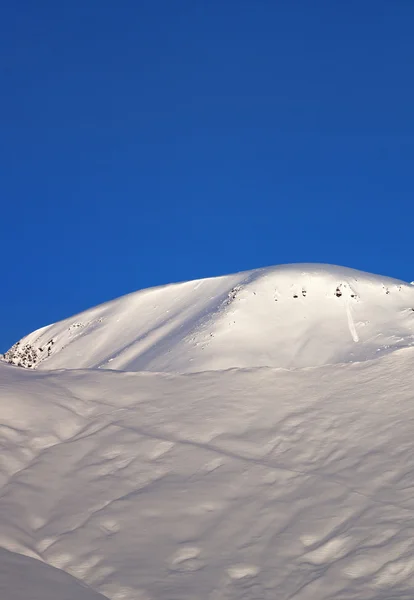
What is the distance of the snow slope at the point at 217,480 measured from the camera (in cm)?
727

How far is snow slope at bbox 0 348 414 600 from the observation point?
23.9 feet

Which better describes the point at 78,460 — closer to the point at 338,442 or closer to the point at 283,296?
the point at 338,442

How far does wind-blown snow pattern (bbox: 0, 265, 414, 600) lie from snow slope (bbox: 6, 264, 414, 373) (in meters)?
10.6

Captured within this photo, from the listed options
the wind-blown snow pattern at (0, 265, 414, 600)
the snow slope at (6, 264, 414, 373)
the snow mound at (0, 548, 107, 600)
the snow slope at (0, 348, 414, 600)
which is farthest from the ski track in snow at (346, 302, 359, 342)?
the snow mound at (0, 548, 107, 600)

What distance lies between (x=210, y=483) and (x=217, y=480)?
0.12 m

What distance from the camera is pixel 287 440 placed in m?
10.5

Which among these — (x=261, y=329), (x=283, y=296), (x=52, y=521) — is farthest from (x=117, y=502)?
(x=283, y=296)

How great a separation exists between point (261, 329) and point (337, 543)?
1997 centimetres

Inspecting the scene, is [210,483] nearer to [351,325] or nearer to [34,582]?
[34,582]

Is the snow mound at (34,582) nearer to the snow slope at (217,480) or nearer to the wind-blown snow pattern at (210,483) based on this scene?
the wind-blown snow pattern at (210,483)

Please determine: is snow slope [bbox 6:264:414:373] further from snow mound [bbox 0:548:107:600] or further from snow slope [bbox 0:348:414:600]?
snow mound [bbox 0:548:107:600]

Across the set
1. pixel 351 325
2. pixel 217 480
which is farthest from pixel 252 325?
pixel 217 480

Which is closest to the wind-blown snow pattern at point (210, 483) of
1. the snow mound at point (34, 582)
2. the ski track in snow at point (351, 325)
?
the snow mound at point (34, 582)

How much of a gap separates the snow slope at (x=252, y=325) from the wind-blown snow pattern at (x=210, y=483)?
34.9 feet
